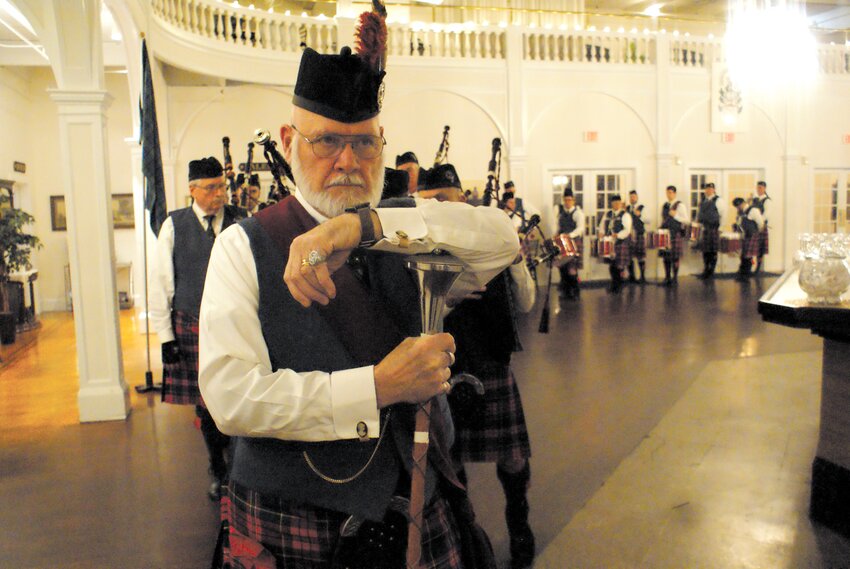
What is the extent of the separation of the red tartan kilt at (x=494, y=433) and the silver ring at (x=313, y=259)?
1.56m

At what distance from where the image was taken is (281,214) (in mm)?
1237

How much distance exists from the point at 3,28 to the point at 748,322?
915cm

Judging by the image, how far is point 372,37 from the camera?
48.3 inches

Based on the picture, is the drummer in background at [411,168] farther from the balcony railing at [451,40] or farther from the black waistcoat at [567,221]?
the black waistcoat at [567,221]

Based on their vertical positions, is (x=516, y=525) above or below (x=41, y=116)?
below

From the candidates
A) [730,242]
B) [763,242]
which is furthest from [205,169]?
[763,242]

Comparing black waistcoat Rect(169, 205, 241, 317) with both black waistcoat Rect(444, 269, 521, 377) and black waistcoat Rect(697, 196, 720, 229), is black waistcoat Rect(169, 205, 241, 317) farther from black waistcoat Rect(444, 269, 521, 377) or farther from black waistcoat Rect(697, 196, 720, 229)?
black waistcoat Rect(697, 196, 720, 229)

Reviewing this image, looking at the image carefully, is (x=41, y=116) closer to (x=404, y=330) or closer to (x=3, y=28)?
(x=3, y=28)

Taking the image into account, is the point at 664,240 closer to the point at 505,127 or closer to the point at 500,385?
the point at 505,127

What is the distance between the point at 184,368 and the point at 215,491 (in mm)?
636

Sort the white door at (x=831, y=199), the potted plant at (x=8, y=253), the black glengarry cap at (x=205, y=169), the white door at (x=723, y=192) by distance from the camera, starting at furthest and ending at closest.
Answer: the white door at (x=831, y=199), the white door at (x=723, y=192), the potted plant at (x=8, y=253), the black glengarry cap at (x=205, y=169)

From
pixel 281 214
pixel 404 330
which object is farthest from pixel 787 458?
pixel 281 214

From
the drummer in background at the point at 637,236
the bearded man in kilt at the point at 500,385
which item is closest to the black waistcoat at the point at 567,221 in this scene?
the drummer in background at the point at 637,236

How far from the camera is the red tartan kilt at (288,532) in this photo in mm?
1223
